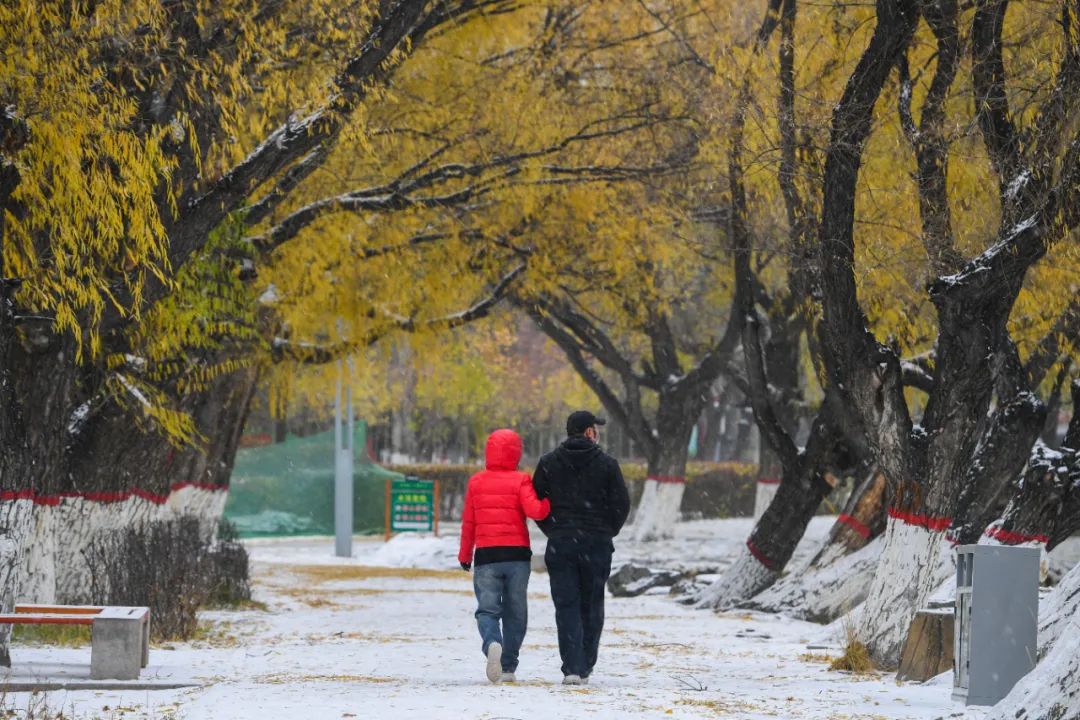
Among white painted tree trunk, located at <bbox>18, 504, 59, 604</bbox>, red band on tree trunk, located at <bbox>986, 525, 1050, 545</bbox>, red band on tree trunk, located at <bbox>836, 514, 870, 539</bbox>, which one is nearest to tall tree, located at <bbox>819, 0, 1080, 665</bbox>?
red band on tree trunk, located at <bbox>986, 525, 1050, 545</bbox>

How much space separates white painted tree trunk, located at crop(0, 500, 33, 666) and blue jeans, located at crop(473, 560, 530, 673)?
3.19 metres

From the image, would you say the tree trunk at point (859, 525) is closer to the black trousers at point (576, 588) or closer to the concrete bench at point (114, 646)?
the black trousers at point (576, 588)

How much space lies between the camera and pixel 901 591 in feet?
40.2

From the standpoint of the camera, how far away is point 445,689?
9.74m

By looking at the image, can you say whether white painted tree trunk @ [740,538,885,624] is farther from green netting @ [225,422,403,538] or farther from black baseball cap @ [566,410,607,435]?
green netting @ [225,422,403,538]

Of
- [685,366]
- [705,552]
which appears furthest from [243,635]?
[685,366]

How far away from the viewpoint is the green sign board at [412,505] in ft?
114

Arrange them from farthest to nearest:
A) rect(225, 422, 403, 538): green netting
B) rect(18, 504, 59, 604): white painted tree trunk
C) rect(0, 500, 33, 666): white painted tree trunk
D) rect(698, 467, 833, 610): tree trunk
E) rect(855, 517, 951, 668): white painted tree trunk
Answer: rect(225, 422, 403, 538): green netting < rect(698, 467, 833, 610): tree trunk < rect(18, 504, 59, 604): white painted tree trunk < rect(855, 517, 951, 668): white painted tree trunk < rect(0, 500, 33, 666): white painted tree trunk

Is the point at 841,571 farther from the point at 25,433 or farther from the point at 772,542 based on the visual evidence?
the point at 25,433

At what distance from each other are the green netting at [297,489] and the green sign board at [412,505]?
110 inches

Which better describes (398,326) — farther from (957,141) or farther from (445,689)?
(445,689)

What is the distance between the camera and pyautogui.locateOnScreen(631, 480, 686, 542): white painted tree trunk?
33.0 meters

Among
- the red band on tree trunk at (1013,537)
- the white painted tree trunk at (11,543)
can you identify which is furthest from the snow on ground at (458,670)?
the red band on tree trunk at (1013,537)

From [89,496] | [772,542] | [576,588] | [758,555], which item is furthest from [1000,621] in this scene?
[758,555]
